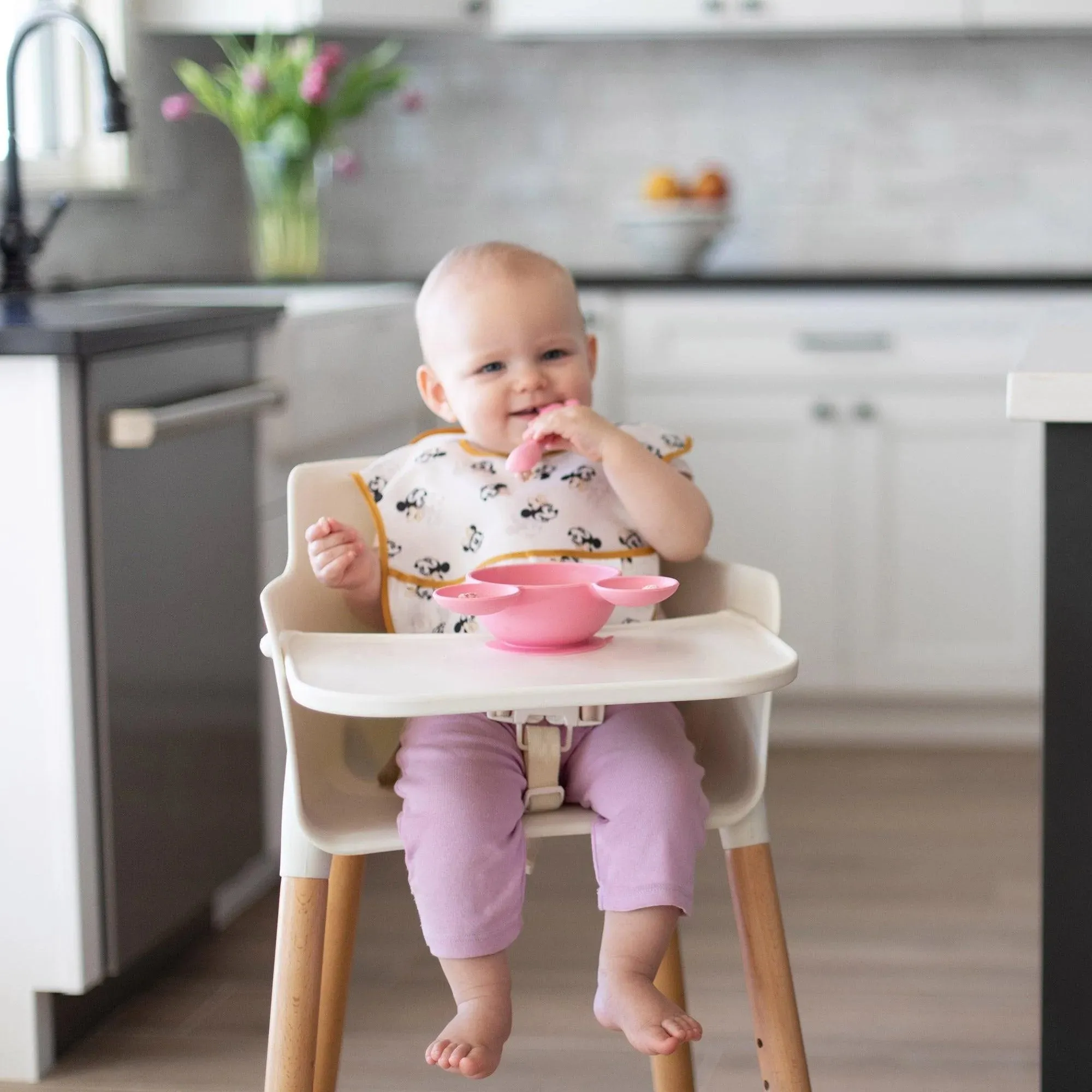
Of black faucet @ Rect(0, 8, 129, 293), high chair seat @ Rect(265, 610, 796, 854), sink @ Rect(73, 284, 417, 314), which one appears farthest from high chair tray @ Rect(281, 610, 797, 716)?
sink @ Rect(73, 284, 417, 314)

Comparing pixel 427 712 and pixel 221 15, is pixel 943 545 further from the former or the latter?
pixel 427 712

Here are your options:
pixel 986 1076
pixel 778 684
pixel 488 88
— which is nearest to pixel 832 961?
pixel 986 1076

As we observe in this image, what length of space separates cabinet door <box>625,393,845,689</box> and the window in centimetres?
118

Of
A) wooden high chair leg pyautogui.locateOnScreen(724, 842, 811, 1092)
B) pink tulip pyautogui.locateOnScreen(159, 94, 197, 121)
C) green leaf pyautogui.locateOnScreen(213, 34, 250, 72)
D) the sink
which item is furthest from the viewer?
green leaf pyautogui.locateOnScreen(213, 34, 250, 72)

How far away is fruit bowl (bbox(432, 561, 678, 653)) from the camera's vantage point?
1.29 m

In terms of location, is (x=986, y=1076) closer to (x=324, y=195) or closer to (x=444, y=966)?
(x=444, y=966)

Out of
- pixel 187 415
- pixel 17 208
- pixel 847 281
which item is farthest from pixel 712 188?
pixel 187 415

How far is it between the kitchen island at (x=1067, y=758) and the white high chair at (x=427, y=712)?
22 cm

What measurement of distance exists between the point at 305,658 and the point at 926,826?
181 centimetres

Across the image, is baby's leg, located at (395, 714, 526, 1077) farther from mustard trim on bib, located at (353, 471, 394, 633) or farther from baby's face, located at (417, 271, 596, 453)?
baby's face, located at (417, 271, 596, 453)

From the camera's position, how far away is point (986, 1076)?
6.48 ft

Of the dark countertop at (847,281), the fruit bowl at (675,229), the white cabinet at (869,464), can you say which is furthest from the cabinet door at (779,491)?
the fruit bowl at (675,229)

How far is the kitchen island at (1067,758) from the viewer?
1390mm

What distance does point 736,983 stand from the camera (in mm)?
2260
